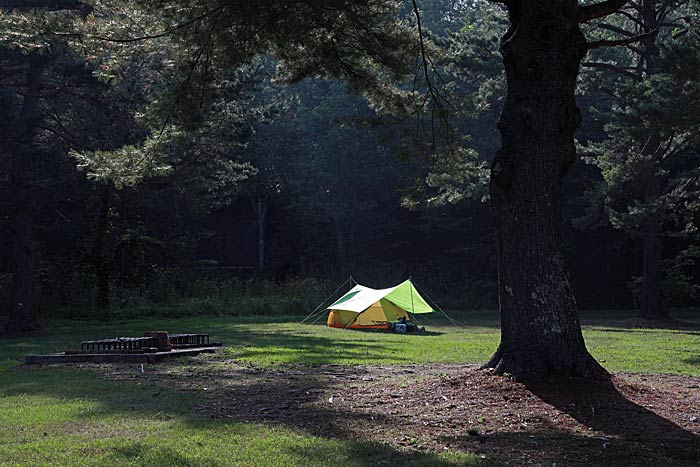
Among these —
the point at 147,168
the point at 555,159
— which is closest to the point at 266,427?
the point at 555,159

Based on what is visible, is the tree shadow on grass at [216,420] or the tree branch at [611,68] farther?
the tree branch at [611,68]

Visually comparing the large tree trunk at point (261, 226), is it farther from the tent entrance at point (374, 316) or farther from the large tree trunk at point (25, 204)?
the tent entrance at point (374, 316)

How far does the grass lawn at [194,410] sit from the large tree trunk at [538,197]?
2.13m

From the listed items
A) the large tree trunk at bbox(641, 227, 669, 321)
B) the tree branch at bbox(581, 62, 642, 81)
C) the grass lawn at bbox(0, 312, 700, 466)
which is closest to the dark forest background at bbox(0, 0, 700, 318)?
the large tree trunk at bbox(641, 227, 669, 321)

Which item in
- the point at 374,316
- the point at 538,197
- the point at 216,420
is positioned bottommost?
the point at 216,420

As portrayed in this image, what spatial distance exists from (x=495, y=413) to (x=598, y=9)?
3.95 m

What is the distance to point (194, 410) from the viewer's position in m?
7.03

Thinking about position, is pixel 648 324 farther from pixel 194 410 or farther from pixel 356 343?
pixel 194 410

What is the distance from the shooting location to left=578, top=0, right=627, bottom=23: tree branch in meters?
7.65

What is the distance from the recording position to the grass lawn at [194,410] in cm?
523

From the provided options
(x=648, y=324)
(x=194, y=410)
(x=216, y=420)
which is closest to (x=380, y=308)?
(x=648, y=324)

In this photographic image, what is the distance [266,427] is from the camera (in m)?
6.20

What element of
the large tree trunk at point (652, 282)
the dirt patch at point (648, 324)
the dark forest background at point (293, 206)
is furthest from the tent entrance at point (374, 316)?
the large tree trunk at point (652, 282)

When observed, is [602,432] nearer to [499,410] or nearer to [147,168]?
[499,410]
